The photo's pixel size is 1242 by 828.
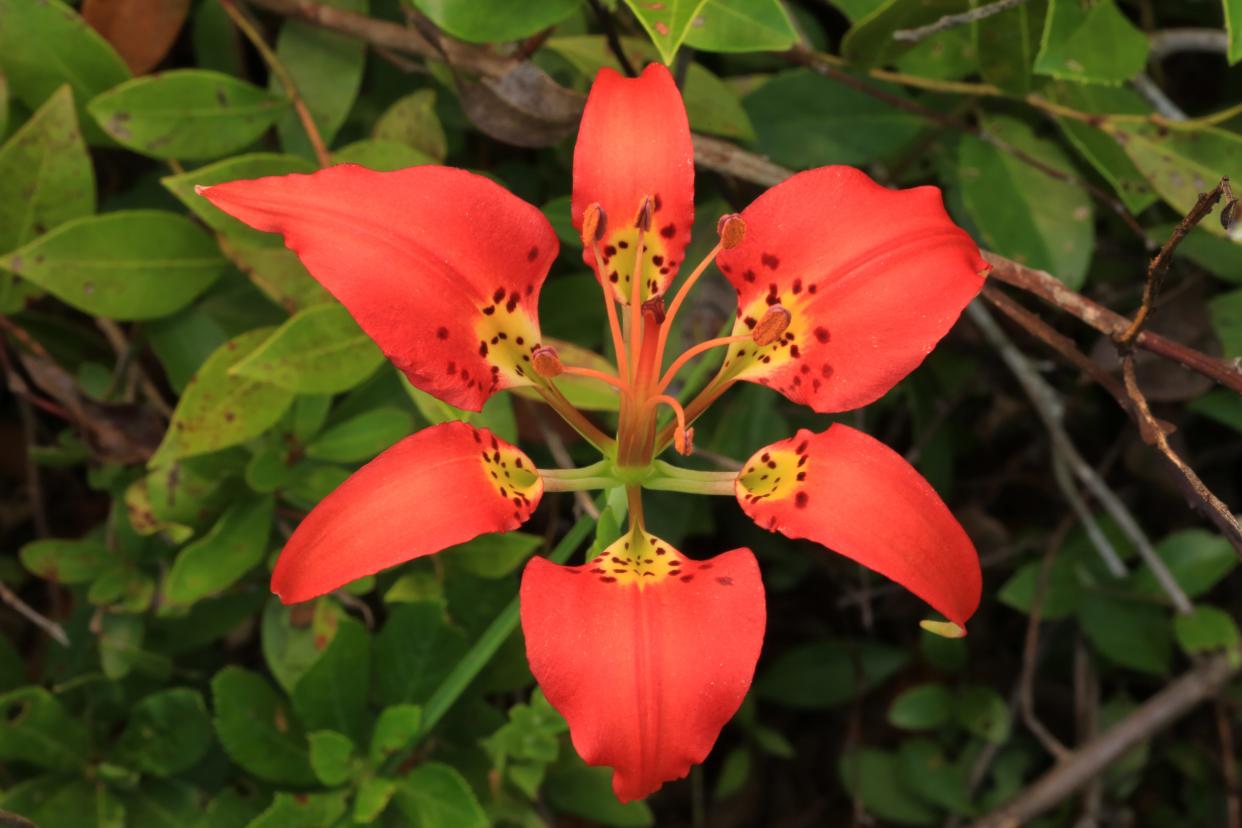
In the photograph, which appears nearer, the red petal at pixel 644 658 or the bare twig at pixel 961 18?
the red petal at pixel 644 658

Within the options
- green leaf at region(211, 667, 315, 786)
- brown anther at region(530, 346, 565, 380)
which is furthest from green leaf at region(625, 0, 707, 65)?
green leaf at region(211, 667, 315, 786)

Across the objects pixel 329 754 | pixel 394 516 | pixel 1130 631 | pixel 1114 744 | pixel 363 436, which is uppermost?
pixel 394 516

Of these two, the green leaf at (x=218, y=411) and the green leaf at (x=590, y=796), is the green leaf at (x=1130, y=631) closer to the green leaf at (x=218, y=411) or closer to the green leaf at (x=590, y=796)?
the green leaf at (x=590, y=796)

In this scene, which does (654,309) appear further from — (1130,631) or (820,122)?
(1130,631)

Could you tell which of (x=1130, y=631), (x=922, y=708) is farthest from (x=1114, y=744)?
(x=922, y=708)

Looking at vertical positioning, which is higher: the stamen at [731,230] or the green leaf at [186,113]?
the stamen at [731,230]

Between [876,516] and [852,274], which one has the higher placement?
[852,274]

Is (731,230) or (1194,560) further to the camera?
(1194,560)

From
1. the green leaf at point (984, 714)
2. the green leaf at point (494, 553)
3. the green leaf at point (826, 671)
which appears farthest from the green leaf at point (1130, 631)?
the green leaf at point (494, 553)
